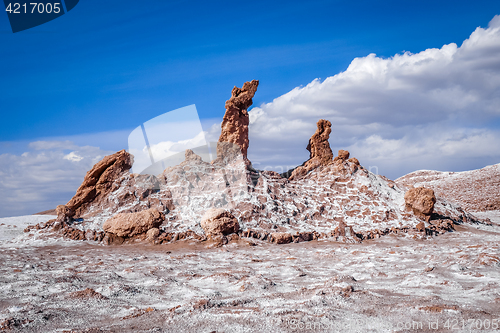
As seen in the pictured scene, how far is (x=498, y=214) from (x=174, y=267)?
77.9 feet

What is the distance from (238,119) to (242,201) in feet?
14.2

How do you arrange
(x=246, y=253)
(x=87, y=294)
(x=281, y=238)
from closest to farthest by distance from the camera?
(x=87, y=294) → (x=246, y=253) → (x=281, y=238)

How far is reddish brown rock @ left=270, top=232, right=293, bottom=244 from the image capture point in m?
13.3

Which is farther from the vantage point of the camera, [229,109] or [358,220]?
[229,109]

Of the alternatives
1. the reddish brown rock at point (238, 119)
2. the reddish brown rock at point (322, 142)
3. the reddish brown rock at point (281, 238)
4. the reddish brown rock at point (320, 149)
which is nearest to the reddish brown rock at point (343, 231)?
the reddish brown rock at point (281, 238)

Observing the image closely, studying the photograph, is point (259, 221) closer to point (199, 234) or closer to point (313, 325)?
point (199, 234)

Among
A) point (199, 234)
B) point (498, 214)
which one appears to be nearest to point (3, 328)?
point (199, 234)

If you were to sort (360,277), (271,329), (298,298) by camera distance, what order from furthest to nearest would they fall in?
1. (360,277)
2. (298,298)
3. (271,329)

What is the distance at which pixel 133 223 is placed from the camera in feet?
45.5

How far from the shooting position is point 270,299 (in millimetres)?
5324

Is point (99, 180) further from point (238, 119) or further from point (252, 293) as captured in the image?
point (252, 293)

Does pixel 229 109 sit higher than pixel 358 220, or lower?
higher

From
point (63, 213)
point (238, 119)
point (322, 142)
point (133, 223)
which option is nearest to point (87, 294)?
point (133, 223)

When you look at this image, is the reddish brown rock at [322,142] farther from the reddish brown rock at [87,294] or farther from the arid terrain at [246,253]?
the reddish brown rock at [87,294]
